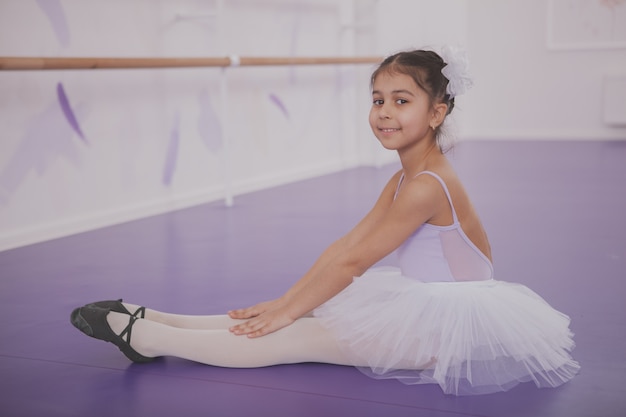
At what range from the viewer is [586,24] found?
22.6 ft

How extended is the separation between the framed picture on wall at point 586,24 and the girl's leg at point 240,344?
5.90 metres

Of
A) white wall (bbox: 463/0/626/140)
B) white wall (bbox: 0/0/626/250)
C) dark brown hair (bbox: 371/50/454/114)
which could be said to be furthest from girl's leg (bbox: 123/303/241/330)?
white wall (bbox: 463/0/626/140)

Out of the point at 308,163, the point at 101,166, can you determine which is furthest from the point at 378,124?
the point at 308,163

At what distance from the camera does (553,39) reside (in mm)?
7086

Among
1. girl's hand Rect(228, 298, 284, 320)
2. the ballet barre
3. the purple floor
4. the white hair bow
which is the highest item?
the ballet barre

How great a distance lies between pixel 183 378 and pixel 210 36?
2.78m

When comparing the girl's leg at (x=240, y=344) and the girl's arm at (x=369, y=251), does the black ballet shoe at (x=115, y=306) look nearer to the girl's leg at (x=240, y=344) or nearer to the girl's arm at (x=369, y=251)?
the girl's leg at (x=240, y=344)

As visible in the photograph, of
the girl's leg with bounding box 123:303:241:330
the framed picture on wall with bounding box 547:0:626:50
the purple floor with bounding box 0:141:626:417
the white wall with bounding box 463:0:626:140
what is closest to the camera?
the purple floor with bounding box 0:141:626:417

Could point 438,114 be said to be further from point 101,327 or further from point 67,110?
point 67,110

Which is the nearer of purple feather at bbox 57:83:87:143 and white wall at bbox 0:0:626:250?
white wall at bbox 0:0:626:250

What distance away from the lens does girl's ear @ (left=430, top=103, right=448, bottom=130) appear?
173 centimetres

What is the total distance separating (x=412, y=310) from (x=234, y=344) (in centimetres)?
37

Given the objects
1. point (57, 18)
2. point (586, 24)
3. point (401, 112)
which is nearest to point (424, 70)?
point (401, 112)

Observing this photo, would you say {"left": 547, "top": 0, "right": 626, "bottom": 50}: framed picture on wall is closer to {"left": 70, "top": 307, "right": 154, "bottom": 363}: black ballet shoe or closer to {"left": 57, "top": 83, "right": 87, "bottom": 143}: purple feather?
{"left": 57, "top": 83, "right": 87, "bottom": 143}: purple feather
